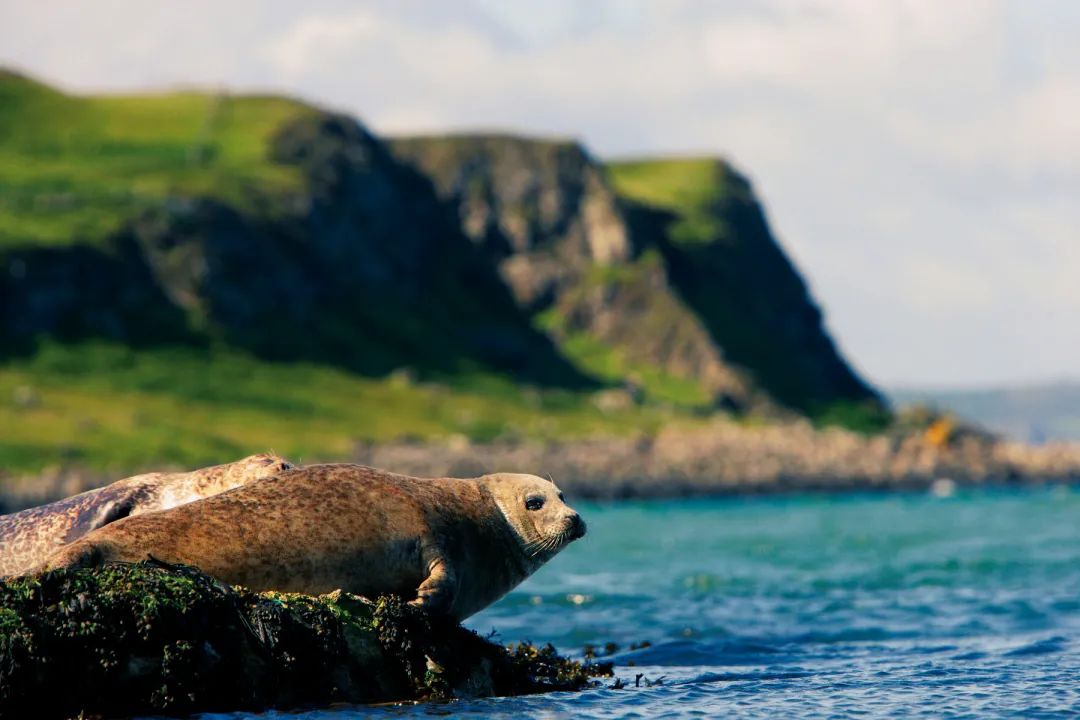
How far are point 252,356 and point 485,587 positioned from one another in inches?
5458

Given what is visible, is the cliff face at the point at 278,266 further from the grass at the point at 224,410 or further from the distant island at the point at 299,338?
the grass at the point at 224,410

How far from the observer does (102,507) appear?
1503 cm

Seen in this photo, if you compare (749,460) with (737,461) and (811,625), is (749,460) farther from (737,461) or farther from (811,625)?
(811,625)

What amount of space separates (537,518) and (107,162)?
166397 mm

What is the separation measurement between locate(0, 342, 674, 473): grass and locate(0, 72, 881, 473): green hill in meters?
0.33

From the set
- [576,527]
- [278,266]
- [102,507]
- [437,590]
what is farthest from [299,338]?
[437,590]

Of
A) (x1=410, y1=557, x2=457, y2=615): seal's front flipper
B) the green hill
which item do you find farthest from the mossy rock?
the green hill

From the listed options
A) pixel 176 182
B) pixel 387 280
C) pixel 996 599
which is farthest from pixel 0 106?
pixel 996 599

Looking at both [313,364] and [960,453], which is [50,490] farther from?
[960,453]

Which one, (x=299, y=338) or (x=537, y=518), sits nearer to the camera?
(x=537, y=518)

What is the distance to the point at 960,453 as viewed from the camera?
159 meters

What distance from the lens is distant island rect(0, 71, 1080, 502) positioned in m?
123

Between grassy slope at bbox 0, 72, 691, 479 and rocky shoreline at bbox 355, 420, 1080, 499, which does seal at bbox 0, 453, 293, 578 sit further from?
rocky shoreline at bbox 355, 420, 1080, 499

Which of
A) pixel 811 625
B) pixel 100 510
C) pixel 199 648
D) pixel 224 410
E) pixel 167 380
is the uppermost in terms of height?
pixel 100 510
